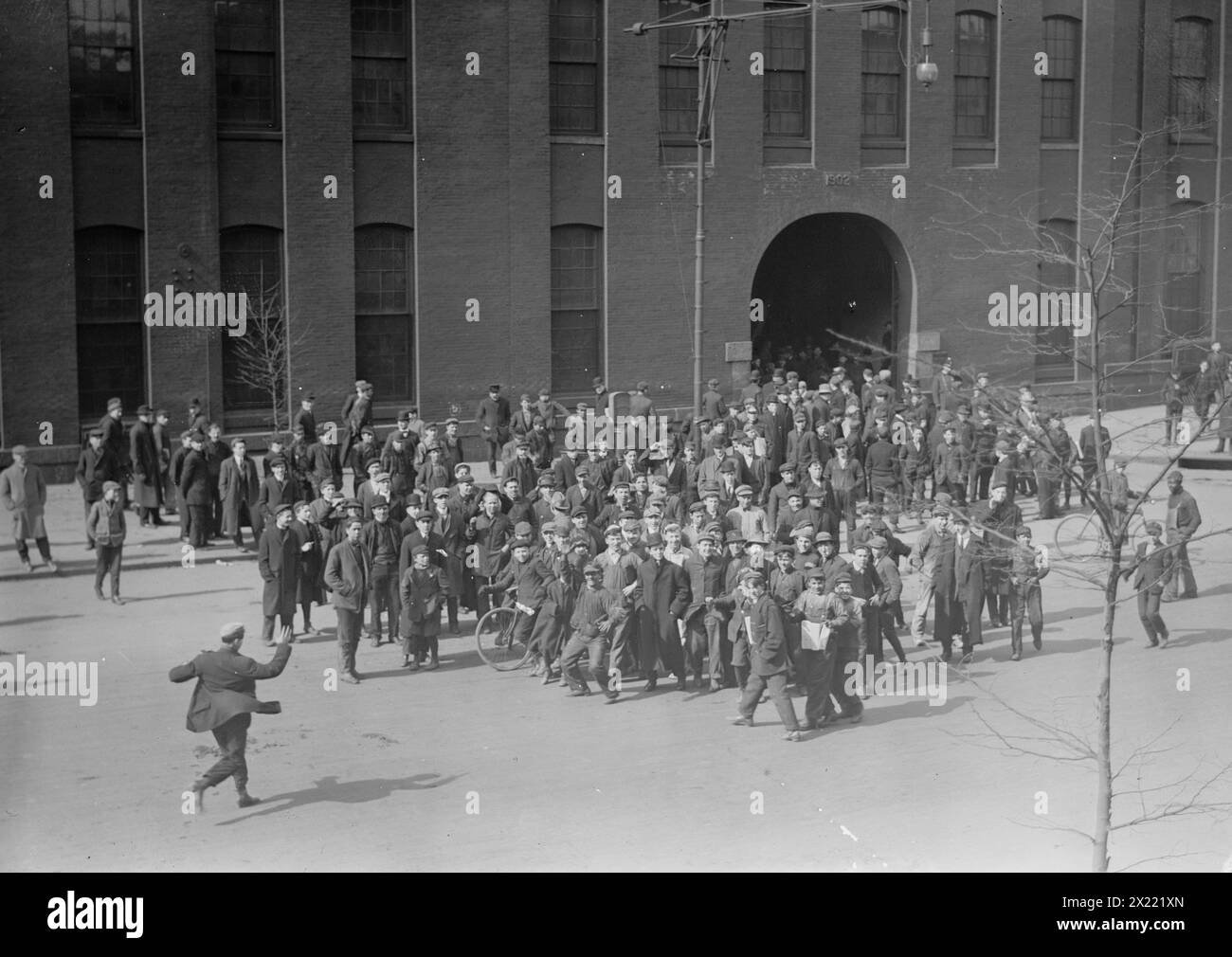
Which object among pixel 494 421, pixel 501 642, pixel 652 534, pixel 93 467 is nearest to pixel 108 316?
pixel 93 467

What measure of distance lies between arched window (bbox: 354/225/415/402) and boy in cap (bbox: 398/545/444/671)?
11.3m

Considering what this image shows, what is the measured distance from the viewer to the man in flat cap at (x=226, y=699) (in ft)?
44.4

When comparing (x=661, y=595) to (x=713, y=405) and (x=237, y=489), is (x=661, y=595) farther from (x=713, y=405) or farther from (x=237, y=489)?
(x=713, y=405)

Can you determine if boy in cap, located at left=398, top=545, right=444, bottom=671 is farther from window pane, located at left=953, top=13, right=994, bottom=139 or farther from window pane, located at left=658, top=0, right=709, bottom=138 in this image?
window pane, located at left=953, top=13, right=994, bottom=139

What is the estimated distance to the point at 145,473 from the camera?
23.2 metres

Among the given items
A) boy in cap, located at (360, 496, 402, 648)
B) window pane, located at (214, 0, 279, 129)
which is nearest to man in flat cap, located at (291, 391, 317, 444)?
window pane, located at (214, 0, 279, 129)

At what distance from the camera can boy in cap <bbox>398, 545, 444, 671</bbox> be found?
17.4 metres

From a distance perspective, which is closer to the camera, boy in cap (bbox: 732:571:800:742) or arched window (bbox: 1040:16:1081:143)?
boy in cap (bbox: 732:571:800:742)

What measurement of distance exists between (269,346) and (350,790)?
48.4 feet

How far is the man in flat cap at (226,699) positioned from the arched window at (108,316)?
13.9 m

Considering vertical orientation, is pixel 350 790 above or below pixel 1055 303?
below

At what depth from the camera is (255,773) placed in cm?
1470
